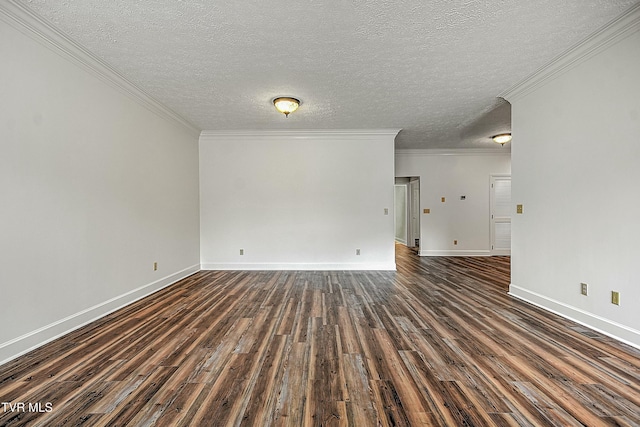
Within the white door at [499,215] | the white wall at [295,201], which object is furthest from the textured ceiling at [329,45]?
the white door at [499,215]

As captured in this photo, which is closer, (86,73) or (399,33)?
(399,33)

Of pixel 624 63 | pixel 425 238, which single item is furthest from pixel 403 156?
pixel 624 63

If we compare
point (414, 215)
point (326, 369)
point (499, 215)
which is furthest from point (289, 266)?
point (499, 215)

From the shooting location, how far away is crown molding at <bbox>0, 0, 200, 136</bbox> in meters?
2.17

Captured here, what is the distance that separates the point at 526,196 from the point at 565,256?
0.90 metres

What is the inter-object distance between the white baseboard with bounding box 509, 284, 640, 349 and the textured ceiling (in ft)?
8.75

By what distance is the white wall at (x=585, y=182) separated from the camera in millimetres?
2377

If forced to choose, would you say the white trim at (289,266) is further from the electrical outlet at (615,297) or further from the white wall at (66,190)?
the electrical outlet at (615,297)

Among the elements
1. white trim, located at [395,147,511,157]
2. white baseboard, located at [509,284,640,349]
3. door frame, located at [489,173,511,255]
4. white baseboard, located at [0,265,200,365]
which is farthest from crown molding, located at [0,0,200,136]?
door frame, located at [489,173,511,255]

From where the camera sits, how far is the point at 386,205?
5664 mm

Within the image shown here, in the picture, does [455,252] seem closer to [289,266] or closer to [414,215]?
[414,215]

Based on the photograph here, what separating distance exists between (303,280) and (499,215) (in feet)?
19.1

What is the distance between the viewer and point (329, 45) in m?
2.67

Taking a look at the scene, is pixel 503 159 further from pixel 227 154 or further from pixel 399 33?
pixel 227 154
